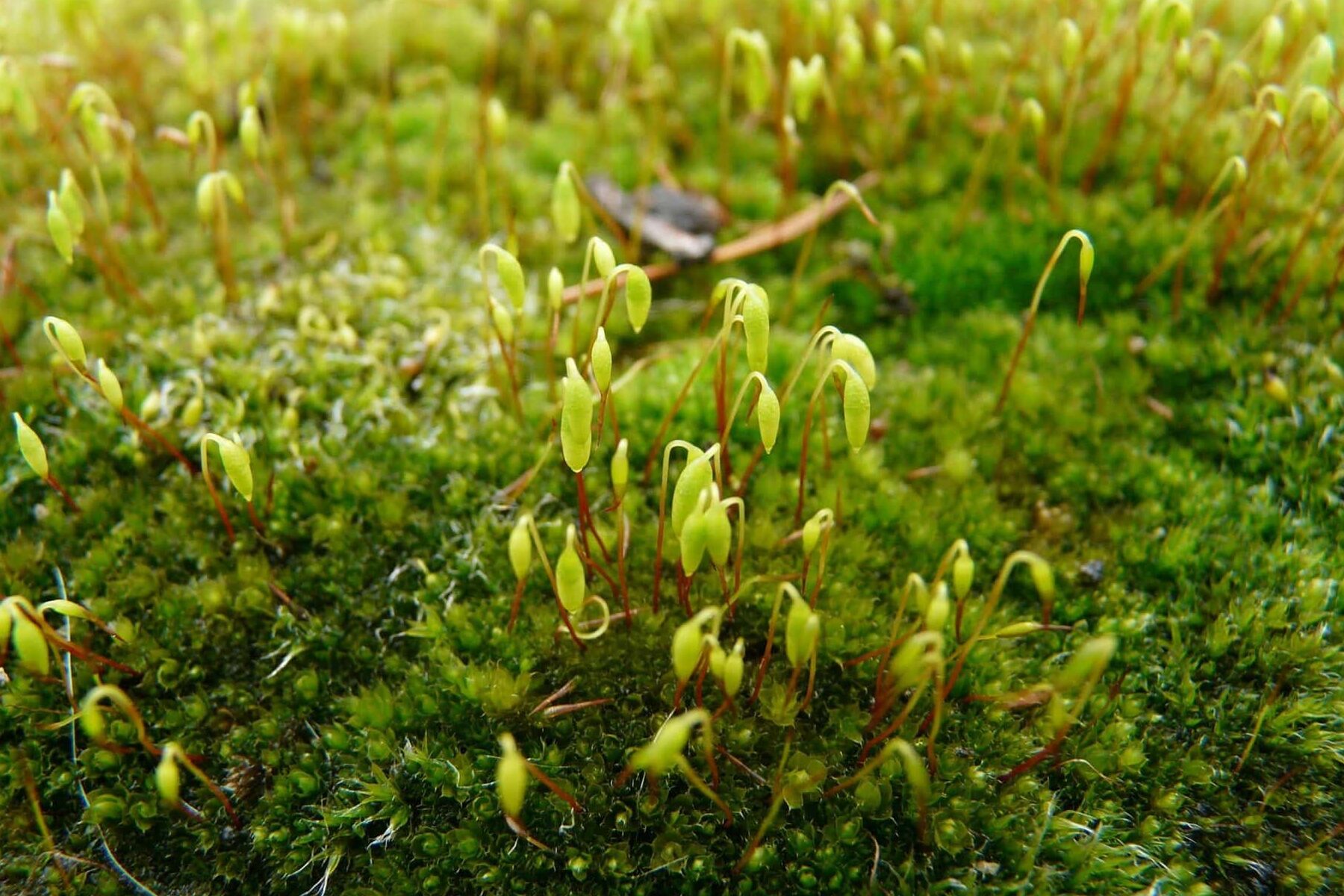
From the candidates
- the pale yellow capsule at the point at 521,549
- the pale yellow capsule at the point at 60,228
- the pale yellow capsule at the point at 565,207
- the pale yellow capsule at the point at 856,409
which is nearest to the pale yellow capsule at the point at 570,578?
the pale yellow capsule at the point at 521,549

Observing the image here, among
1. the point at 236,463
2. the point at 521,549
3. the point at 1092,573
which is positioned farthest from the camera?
the point at 1092,573

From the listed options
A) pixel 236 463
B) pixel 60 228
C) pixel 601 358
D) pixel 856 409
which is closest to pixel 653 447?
pixel 601 358

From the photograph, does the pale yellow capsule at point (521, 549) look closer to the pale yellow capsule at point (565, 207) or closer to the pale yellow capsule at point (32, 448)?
the pale yellow capsule at point (565, 207)

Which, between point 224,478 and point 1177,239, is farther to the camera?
point 1177,239

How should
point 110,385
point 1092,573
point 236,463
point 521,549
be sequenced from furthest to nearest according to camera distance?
point 1092,573 → point 110,385 → point 236,463 → point 521,549

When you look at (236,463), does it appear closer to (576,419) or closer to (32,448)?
(32,448)

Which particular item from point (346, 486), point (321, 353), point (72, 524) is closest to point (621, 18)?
point (321, 353)

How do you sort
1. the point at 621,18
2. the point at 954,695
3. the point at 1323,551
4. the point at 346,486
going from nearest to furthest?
1. the point at 954,695
2. the point at 1323,551
3. the point at 346,486
4. the point at 621,18

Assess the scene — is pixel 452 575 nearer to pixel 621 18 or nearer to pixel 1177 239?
pixel 621 18
